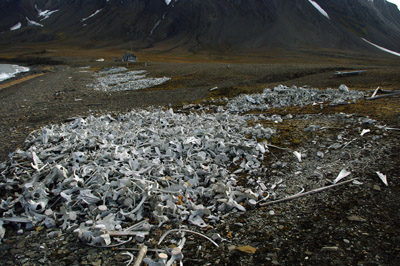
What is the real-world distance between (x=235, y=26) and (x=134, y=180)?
14798cm

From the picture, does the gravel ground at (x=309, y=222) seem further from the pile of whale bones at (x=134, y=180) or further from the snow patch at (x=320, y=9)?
the snow patch at (x=320, y=9)

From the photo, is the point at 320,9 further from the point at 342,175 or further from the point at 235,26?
the point at 342,175

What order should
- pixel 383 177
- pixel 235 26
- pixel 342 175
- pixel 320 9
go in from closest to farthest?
1. pixel 383 177
2. pixel 342 175
3. pixel 235 26
4. pixel 320 9

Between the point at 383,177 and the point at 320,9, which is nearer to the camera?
the point at 383,177

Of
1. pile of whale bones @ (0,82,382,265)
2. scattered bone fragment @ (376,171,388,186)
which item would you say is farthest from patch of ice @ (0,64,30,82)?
scattered bone fragment @ (376,171,388,186)

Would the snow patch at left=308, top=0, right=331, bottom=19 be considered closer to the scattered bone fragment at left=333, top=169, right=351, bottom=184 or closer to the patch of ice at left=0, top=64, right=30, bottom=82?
the patch of ice at left=0, top=64, right=30, bottom=82

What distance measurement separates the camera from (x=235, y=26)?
14050 cm

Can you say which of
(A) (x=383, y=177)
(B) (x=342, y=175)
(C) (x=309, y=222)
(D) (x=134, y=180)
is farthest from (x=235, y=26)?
(C) (x=309, y=222)

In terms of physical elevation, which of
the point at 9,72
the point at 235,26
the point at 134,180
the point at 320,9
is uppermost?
the point at 320,9

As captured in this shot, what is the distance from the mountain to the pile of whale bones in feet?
391

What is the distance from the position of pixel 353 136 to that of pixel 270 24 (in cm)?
14397

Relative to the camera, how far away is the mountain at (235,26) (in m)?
125

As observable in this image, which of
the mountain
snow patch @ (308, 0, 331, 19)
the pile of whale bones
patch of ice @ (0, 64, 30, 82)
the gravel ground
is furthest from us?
snow patch @ (308, 0, 331, 19)

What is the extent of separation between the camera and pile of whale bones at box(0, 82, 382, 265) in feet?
14.2
